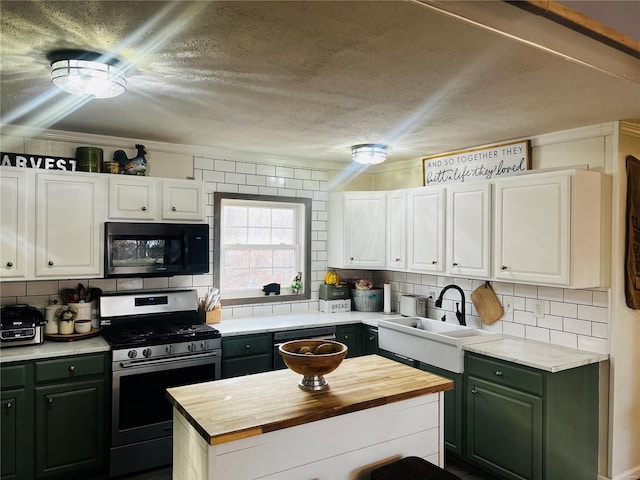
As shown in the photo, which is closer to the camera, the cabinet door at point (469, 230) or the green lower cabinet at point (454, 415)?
the green lower cabinet at point (454, 415)

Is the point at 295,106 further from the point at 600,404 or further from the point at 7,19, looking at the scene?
the point at 600,404

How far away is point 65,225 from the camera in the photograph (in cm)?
324

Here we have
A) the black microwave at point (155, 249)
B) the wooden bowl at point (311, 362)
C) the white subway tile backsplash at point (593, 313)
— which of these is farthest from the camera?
the black microwave at point (155, 249)

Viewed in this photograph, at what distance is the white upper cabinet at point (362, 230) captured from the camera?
452 cm

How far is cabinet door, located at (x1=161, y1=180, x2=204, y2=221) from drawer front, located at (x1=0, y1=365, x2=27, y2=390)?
1.38m

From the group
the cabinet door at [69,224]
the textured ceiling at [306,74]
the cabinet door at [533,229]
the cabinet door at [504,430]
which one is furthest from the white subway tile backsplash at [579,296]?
the cabinet door at [69,224]

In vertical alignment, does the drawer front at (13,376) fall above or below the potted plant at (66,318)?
below

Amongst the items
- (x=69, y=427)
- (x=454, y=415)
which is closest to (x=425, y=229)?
(x=454, y=415)

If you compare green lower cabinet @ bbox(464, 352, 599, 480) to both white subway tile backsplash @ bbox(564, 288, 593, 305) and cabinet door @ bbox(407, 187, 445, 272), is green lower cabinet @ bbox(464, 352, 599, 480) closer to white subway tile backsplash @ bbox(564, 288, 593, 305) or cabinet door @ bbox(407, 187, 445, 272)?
white subway tile backsplash @ bbox(564, 288, 593, 305)

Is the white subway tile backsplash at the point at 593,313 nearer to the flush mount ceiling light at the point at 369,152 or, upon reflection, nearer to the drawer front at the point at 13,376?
the flush mount ceiling light at the point at 369,152

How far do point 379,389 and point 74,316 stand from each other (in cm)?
235

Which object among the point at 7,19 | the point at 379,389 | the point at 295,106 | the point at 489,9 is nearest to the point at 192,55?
the point at 7,19

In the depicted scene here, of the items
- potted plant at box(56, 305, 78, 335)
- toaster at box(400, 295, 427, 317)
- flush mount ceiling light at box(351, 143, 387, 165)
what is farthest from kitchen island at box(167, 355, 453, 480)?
flush mount ceiling light at box(351, 143, 387, 165)

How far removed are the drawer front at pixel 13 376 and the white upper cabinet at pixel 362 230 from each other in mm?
2747
